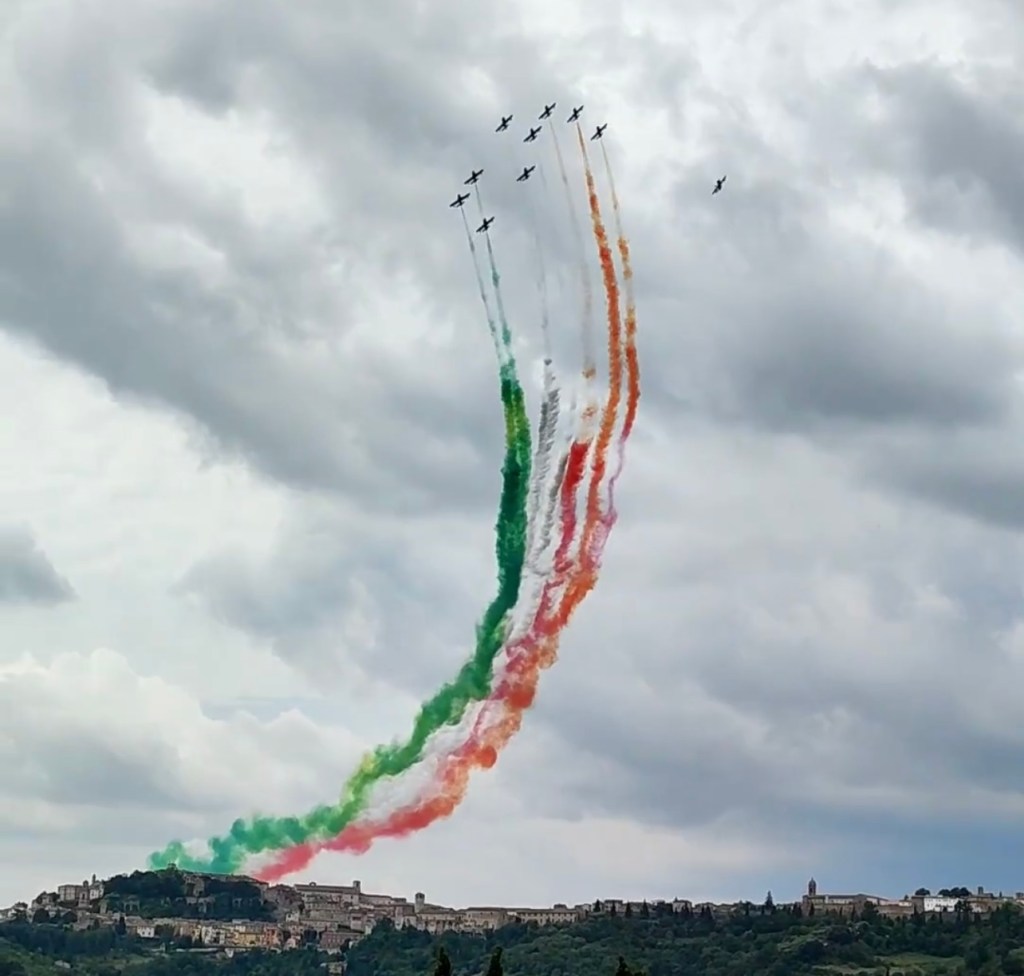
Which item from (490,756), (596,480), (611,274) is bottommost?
(490,756)

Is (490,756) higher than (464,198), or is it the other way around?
(464,198)

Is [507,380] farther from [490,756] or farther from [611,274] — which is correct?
[490,756]

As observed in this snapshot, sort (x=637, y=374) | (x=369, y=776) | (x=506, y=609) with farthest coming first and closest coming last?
(x=369, y=776)
(x=506, y=609)
(x=637, y=374)

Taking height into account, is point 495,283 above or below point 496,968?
above

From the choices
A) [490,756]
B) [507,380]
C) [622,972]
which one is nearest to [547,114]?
[507,380]

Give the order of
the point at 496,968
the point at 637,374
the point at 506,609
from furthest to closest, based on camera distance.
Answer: the point at 506,609 < the point at 637,374 < the point at 496,968

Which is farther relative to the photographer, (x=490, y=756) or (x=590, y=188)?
(x=490, y=756)

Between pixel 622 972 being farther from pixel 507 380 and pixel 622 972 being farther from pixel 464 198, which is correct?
pixel 464 198

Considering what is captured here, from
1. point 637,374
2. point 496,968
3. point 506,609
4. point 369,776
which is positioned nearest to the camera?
point 496,968

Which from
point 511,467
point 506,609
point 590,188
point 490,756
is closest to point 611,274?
point 590,188
